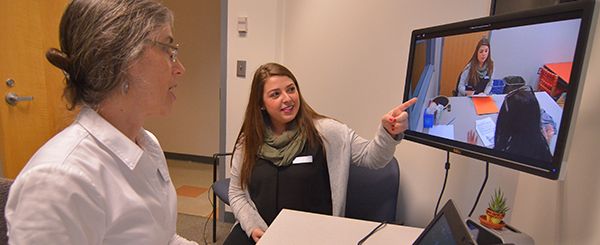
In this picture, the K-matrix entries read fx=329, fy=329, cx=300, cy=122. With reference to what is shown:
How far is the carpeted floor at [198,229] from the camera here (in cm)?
239

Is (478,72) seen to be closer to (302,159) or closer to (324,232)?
(324,232)

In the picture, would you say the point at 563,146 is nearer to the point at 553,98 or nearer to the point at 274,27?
the point at 553,98

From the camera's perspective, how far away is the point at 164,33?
816mm

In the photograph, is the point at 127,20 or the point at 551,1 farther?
the point at 551,1

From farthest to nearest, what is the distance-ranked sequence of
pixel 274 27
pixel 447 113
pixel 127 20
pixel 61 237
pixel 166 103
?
1. pixel 274 27
2. pixel 447 113
3. pixel 166 103
4. pixel 127 20
5. pixel 61 237

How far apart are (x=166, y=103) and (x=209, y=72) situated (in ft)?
10.7

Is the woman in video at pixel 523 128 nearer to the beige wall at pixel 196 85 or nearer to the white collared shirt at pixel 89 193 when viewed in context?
the white collared shirt at pixel 89 193

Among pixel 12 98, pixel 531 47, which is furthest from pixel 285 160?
pixel 12 98

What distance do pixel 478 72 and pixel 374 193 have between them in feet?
2.81

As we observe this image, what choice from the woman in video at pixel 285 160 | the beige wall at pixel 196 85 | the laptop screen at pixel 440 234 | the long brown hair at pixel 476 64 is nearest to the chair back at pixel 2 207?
the woman in video at pixel 285 160

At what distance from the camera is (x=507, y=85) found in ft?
2.70

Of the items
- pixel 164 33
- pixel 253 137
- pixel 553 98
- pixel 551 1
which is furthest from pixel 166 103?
pixel 551 1

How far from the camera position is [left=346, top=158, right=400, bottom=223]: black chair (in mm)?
1562

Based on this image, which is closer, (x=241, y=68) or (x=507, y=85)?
(x=507, y=85)
